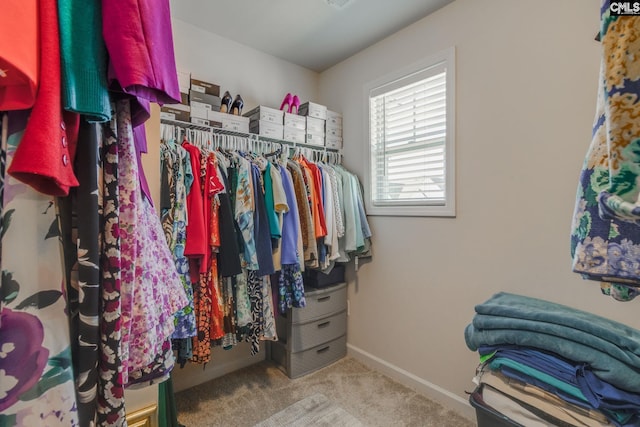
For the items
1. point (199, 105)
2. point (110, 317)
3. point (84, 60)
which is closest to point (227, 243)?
point (199, 105)

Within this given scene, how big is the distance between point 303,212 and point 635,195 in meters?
1.74

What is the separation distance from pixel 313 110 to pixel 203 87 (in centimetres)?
85

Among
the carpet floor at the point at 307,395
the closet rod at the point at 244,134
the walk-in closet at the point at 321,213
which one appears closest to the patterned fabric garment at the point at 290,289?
the walk-in closet at the point at 321,213

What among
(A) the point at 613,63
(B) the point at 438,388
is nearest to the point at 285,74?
(A) the point at 613,63

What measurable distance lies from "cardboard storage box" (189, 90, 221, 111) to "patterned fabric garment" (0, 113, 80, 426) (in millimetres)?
1628

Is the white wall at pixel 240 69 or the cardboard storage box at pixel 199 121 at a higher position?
the white wall at pixel 240 69

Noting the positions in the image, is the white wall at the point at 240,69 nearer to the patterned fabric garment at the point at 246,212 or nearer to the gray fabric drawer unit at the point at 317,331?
the patterned fabric garment at the point at 246,212

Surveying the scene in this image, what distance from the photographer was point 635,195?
416mm

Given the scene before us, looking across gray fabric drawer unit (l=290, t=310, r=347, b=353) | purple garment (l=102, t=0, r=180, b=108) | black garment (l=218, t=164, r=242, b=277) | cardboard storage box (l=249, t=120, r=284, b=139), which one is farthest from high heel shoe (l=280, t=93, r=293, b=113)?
purple garment (l=102, t=0, r=180, b=108)

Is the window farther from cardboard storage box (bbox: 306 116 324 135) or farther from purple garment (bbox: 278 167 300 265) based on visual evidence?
purple garment (bbox: 278 167 300 265)

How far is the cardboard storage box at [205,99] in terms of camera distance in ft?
6.29

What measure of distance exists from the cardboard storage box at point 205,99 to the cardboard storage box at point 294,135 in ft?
1.68

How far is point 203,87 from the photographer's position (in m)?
1.96

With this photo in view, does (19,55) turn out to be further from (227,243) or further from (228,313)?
(228,313)
